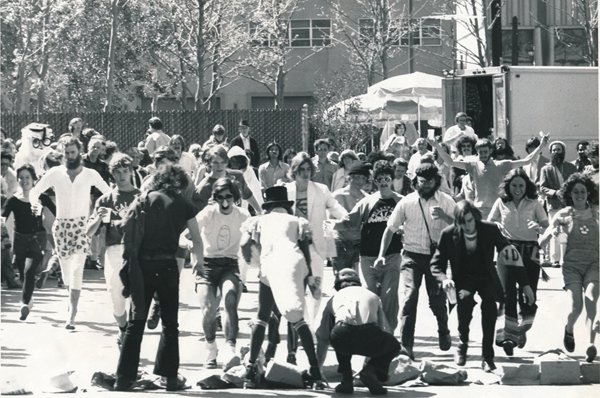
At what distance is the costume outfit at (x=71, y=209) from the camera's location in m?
14.5

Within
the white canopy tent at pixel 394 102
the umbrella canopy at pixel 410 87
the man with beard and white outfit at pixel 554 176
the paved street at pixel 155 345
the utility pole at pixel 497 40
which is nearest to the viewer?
the paved street at pixel 155 345

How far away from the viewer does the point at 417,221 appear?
12625 millimetres

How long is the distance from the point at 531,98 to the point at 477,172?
10.9 metres

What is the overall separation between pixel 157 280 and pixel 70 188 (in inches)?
145

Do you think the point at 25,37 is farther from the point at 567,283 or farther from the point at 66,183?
the point at 567,283

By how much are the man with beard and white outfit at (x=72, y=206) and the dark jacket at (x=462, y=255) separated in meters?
3.87

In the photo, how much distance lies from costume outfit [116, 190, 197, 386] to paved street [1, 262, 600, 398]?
28 centimetres

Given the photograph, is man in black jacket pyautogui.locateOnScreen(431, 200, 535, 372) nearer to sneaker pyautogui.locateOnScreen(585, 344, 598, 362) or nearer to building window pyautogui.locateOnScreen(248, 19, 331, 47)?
sneaker pyautogui.locateOnScreen(585, 344, 598, 362)

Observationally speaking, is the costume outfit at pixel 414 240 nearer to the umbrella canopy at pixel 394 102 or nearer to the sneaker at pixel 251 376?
the sneaker at pixel 251 376

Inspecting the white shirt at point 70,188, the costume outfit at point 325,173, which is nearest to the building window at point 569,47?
the costume outfit at point 325,173

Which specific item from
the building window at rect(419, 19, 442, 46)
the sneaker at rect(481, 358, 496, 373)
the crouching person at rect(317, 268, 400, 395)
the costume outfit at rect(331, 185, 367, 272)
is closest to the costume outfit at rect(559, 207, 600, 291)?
the sneaker at rect(481, 358, 496, 373)

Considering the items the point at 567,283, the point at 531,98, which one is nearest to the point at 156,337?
the point at 567,283

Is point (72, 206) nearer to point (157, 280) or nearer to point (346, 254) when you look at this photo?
point (346, 254)

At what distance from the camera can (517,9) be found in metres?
48.8
